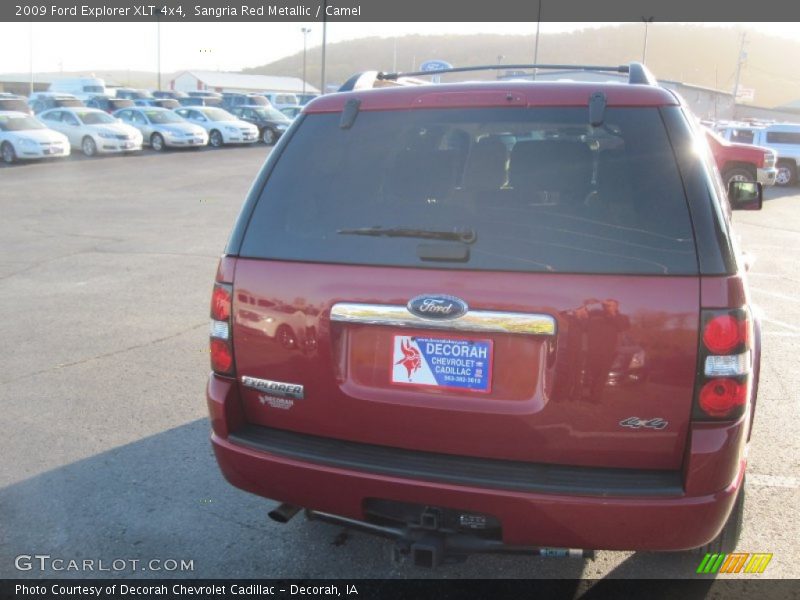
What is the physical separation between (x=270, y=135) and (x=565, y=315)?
34.2m

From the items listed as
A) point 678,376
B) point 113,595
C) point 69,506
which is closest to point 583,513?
point 678,376

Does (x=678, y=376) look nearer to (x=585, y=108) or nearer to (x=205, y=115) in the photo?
(x=585, y=108)

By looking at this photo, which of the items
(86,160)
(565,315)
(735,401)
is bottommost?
(86,160)

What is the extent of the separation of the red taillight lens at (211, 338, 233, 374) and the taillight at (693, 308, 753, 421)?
5.58ft

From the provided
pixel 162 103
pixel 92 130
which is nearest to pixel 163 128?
pixel 92 130

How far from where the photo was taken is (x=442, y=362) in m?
2.72

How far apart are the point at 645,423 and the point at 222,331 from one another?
1.59 m

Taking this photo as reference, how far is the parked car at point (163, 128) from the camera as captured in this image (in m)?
30.2

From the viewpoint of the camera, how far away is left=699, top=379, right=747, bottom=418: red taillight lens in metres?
2.57

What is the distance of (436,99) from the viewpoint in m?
2.99

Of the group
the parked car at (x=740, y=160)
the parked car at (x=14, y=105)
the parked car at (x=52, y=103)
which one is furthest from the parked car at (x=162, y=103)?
the parked car at (x=740, y=160)

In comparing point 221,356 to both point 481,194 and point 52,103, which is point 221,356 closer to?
point 481,194

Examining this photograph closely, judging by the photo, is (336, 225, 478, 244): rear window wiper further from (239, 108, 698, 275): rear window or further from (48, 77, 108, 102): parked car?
(48, 77, 108, 102): parked car

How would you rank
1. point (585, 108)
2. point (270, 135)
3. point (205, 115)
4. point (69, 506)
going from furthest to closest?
point (270, 135) < point (205, 115) < point (69, 506) < point (585, 108)
